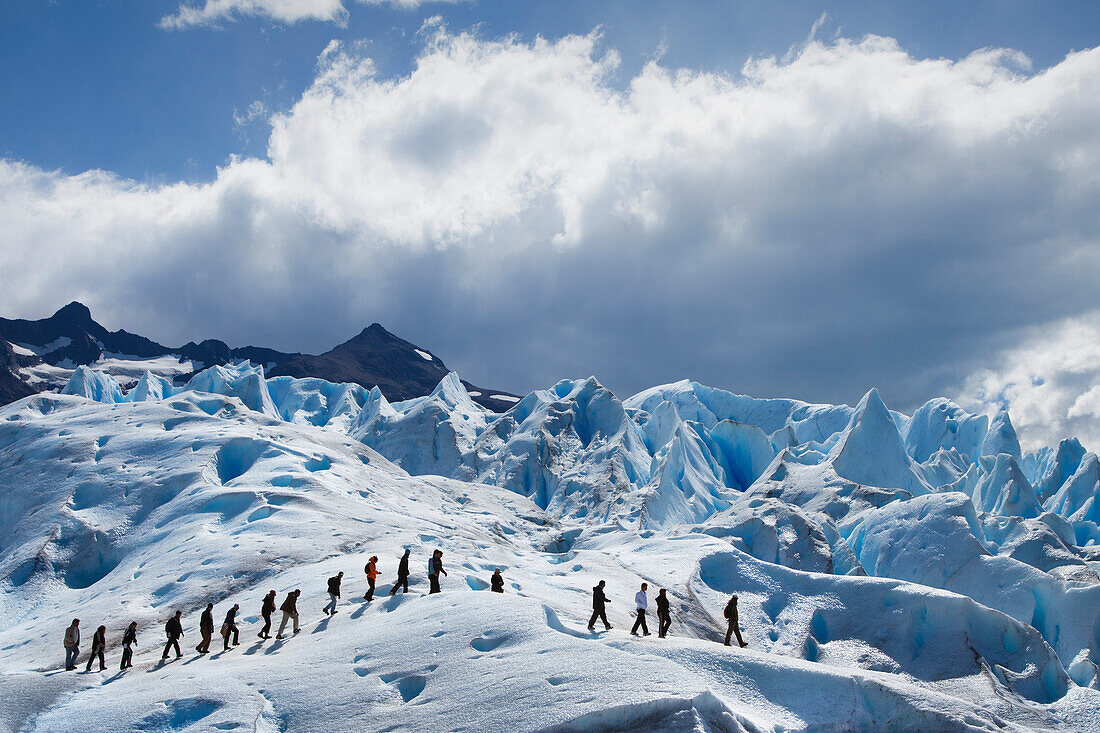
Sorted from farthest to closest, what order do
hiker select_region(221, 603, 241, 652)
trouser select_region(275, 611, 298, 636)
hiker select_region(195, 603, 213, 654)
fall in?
1. trouser select_region(275, 611, 298, 636)
2. hiker select_region(195, 603, 213, 654)
3. hiker select_region(221, 603, 241, 652)

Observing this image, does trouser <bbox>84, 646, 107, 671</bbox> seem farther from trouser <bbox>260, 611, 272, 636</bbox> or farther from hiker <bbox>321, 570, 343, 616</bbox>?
hiker <bbox>321, 570, 343, 616</bbox>

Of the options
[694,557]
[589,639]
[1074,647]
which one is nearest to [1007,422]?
[1074,647]

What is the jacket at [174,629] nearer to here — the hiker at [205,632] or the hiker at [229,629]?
the hiker at [205,632]

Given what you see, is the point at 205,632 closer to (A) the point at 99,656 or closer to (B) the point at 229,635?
(B) the point at 229,635

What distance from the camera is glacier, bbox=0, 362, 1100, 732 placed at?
60.1ft

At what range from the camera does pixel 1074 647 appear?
3550 cm

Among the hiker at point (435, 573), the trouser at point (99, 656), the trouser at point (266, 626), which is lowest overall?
the trouser at point (99, 656)

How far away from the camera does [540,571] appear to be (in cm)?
3778

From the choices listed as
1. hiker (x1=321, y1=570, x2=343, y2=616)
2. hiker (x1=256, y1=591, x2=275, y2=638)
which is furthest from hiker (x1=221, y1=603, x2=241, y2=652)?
hiker (x1=321, y1=570, x2=343, y2=616)

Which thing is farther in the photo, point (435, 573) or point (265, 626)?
point (435, 573)

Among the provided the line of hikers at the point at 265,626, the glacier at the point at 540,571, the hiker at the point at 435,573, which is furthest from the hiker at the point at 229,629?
the hiker at the point at 435,573

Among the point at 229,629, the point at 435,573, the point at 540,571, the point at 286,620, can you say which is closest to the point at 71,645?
the point at 229,629

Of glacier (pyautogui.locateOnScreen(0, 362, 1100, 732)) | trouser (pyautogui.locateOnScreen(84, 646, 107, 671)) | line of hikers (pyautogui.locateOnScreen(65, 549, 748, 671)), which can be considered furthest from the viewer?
trouser (pyautogui.locateOnScreen(84, 646, 107, 671))

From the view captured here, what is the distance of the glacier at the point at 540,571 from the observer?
1831 centimetres
